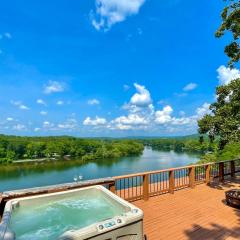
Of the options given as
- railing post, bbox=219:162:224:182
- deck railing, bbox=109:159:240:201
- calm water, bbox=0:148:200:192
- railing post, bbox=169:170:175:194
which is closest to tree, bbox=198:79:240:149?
railing post, bbox=219:162:224:182

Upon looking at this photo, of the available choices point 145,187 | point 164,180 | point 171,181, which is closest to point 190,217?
point 145,187

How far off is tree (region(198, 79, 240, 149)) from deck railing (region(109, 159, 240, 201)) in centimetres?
123

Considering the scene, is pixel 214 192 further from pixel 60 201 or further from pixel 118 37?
pixel 118 37

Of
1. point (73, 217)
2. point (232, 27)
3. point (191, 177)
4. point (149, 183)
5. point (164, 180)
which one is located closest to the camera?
point (73, 217)

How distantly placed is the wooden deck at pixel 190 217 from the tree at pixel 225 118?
1.87 metres

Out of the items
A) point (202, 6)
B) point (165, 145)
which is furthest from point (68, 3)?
point (165, 145)

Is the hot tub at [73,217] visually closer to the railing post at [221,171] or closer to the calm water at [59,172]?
the railing post at [221,171]

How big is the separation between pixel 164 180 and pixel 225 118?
3.25 meters

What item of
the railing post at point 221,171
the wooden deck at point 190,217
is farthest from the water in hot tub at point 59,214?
the railing post at point 221,171

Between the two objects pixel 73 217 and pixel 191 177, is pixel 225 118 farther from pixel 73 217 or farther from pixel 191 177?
pixel 73 217

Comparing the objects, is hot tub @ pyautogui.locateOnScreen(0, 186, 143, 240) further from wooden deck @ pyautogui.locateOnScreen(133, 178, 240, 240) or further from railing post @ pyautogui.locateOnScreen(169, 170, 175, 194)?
railing post @ pyautogui.locateOnScreen(169, 170, 175, 194)

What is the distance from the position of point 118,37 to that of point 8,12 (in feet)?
36.7

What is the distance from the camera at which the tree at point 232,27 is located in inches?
238

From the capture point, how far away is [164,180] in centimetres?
723
